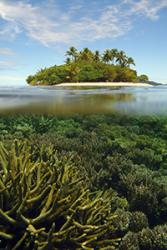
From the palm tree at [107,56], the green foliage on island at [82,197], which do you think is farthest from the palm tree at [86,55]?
the green foliage on island at [82,197]

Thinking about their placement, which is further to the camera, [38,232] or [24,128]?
[24,128]

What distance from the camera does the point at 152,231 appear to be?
228 inches

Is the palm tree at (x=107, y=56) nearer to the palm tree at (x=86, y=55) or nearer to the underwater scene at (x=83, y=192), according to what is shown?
the palm tree at (x=86, y=55)

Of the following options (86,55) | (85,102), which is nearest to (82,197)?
(85,102)

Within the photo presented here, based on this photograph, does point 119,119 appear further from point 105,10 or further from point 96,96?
point 105,10

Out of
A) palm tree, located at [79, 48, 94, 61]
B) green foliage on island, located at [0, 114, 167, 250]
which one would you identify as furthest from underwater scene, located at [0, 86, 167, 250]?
palm tree, located at [79, 48, 94, 61]

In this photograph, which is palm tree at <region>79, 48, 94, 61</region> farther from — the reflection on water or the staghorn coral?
the staghorn coral

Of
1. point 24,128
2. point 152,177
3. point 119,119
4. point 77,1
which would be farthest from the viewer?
point 119,119

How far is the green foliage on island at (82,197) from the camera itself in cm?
356

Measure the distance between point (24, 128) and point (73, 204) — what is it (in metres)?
9.74

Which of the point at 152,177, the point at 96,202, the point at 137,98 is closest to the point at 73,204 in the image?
the point at 96,202

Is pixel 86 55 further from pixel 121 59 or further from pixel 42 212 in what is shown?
pixel 42 212

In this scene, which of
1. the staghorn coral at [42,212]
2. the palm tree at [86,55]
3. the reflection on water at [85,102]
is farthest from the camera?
the palm tree at [86,55]

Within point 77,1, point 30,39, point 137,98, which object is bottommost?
point 137,98
